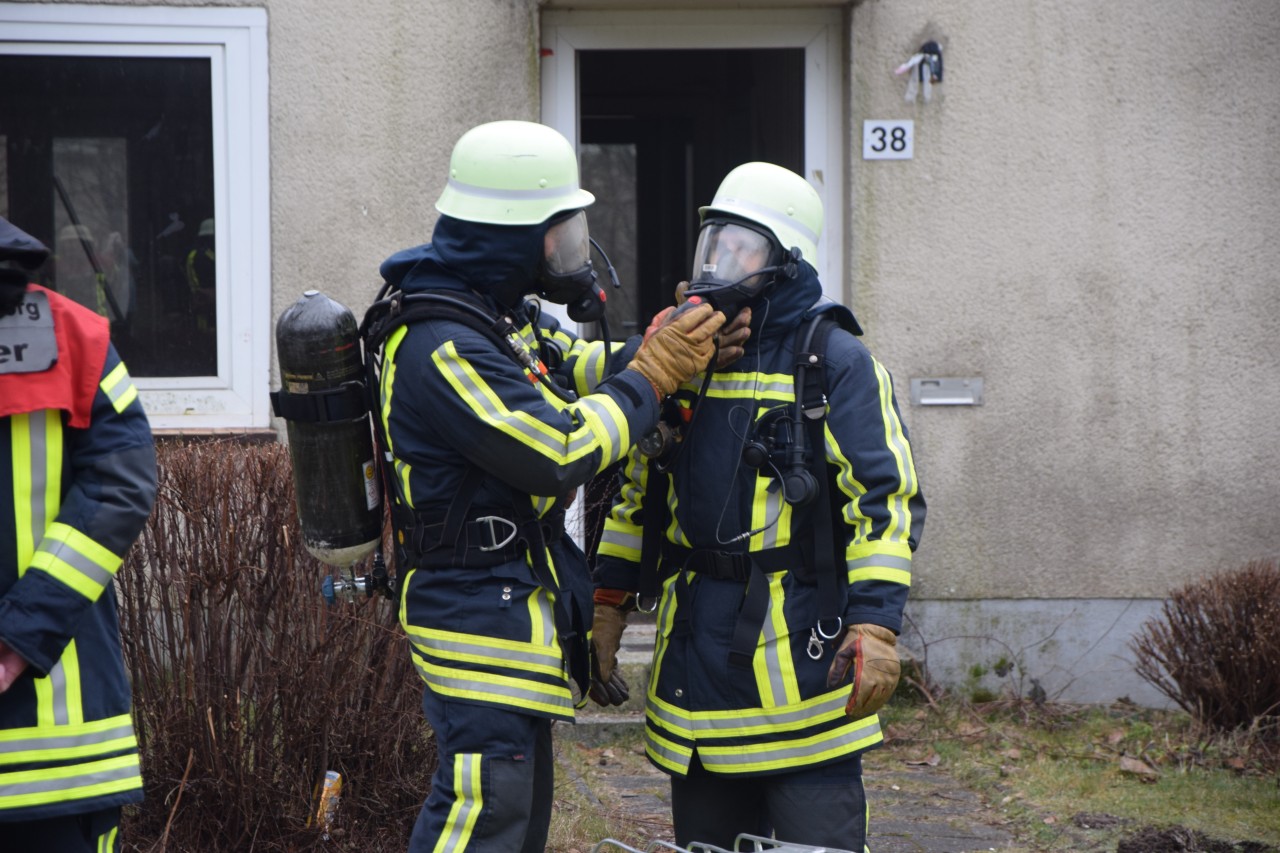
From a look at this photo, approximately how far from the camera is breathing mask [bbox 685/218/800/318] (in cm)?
300

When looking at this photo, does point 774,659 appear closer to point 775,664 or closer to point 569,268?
point 775,664

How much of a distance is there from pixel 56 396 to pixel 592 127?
783cm

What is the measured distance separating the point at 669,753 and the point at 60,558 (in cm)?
137

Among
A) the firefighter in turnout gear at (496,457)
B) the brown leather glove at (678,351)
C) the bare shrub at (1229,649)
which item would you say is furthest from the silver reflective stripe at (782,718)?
the bare shrub at (1229,649)

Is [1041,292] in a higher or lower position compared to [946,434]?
higher

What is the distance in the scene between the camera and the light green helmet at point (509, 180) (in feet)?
9.34

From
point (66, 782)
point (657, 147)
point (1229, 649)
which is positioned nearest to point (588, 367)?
point (66, 782)

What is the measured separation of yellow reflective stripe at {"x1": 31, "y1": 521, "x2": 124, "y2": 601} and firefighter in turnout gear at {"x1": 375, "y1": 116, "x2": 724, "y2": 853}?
0.65 meters

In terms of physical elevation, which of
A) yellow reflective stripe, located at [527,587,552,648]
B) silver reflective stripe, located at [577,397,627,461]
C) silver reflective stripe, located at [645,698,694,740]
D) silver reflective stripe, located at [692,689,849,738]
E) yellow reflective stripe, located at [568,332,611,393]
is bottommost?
silver reflective stripe, located at [645,698,694,740]

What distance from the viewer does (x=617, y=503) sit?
3.34 m

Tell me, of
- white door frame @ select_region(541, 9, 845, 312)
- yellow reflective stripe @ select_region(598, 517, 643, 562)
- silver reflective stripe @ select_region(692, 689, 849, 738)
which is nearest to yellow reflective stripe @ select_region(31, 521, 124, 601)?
yellow reflective stripe @ select_region(598, 517, 643, 562)

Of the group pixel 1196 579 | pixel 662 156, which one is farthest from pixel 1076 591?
pixel 662 156

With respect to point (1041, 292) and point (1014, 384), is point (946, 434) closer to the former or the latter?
point (1014, 384)

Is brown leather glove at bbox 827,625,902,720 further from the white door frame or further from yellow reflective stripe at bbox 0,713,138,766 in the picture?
the white door frame
